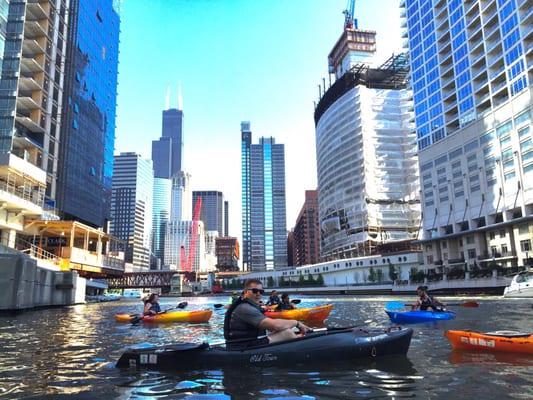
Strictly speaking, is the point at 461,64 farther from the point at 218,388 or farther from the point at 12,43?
the point at 218,388

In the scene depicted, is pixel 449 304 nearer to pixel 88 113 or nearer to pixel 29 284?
pixel 29 284

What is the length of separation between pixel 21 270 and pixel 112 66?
76.4 metres

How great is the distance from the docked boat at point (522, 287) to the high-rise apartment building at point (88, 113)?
65713 millimetres

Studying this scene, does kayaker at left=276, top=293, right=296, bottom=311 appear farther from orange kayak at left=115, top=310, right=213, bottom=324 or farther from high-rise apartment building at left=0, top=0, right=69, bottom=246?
high-rise apartment building at left=0, top=0, right=69, bottom=246

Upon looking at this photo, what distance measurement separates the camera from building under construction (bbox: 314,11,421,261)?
13375 cm

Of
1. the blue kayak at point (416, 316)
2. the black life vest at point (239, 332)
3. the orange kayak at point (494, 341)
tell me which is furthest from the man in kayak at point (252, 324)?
the blue kayak at point (416, 316)

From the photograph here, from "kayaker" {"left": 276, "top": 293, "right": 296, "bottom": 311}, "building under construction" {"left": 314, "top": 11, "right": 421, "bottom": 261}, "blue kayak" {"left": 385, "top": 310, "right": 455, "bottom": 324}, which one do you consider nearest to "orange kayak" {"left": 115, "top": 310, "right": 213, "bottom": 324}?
"kayaker" {"left": 276, "top": 293, "right": 296, "bottom": 311}

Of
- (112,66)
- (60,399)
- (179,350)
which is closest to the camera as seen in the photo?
(60,399)

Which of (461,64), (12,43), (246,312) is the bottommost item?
(246,312)

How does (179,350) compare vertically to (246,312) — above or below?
below

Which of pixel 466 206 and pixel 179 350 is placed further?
pixel 466 206

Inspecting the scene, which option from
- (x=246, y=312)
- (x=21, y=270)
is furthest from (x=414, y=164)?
(x=246, y=312)

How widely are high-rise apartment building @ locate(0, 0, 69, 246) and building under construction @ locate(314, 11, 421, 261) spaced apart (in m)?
87.8

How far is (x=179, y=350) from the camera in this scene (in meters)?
10.4
